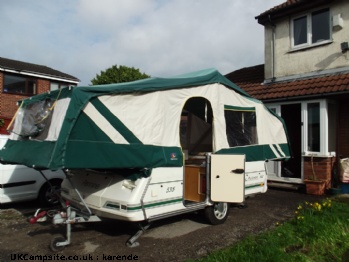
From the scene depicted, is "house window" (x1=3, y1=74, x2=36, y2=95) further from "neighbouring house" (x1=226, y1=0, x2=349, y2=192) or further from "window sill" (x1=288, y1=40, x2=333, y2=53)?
"window sill" (x1=288, y1=40, x2=333, y2=53)

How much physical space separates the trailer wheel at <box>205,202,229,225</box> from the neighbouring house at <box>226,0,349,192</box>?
4.30 meters

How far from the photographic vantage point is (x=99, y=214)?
16.3ft

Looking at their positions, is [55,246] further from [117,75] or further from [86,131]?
[117,75]

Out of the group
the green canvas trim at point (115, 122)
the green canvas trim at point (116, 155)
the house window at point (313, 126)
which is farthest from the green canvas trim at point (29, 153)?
the house window at point (313, 126)

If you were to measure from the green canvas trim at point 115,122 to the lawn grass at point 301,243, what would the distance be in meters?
1.91

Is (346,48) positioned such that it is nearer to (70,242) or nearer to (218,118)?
(218,118)

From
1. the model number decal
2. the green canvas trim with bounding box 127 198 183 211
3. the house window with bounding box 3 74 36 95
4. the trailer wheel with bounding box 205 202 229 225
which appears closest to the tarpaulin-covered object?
the model number decal

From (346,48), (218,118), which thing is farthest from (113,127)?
(346,48)

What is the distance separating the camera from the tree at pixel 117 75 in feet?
65.7

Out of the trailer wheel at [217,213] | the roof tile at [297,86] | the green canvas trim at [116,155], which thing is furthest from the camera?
the roof tile at [297,86]

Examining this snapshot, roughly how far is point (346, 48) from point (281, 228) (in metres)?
6.28

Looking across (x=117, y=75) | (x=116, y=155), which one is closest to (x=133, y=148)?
(x=116, y=155)

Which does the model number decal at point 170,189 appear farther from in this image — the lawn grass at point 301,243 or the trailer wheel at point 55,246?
the trailer wheel at point 55,246

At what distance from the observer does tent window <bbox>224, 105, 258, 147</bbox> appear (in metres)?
6.36
